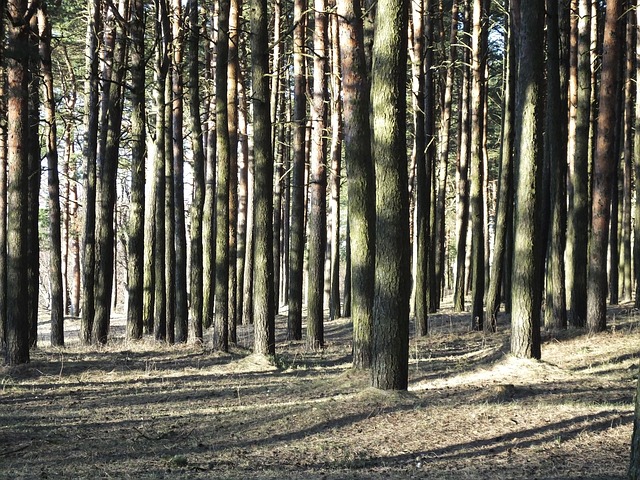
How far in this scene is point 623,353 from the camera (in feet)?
42.8

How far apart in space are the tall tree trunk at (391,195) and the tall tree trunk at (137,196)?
9609 mm

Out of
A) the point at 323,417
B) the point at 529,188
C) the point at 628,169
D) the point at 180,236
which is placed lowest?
the point at 323,417

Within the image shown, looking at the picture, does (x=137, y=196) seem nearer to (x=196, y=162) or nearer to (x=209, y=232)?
(x=196, y=162)

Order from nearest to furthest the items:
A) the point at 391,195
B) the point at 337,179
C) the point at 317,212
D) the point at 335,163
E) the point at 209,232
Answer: the point at 391,195
the point at 317,212
the point at 209,232
the point at 335,163
the point at 337,179

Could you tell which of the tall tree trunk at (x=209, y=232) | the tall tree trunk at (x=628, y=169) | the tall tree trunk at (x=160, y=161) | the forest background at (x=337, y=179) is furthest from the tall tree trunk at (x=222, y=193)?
the tall tree trunk at (x=628, y=169)

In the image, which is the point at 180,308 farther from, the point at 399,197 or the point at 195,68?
the point at 399,197

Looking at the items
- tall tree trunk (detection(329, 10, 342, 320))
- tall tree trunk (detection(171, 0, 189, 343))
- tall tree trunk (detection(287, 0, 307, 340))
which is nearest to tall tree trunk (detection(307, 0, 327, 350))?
tall tree trunk (detection(287, 0, 307, 340))

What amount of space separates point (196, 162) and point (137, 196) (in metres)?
1.63

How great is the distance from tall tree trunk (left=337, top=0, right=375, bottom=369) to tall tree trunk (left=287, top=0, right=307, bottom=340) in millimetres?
4660

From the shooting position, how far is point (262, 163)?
13.6 meters

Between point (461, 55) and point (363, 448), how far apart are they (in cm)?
2765

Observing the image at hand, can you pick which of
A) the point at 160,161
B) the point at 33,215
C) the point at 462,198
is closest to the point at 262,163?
the point at 160,161

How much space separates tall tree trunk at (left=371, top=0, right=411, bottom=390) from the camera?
9.35 meters

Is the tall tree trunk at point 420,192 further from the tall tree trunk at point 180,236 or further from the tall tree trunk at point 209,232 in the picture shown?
the tall tree trunk at point 180,236
